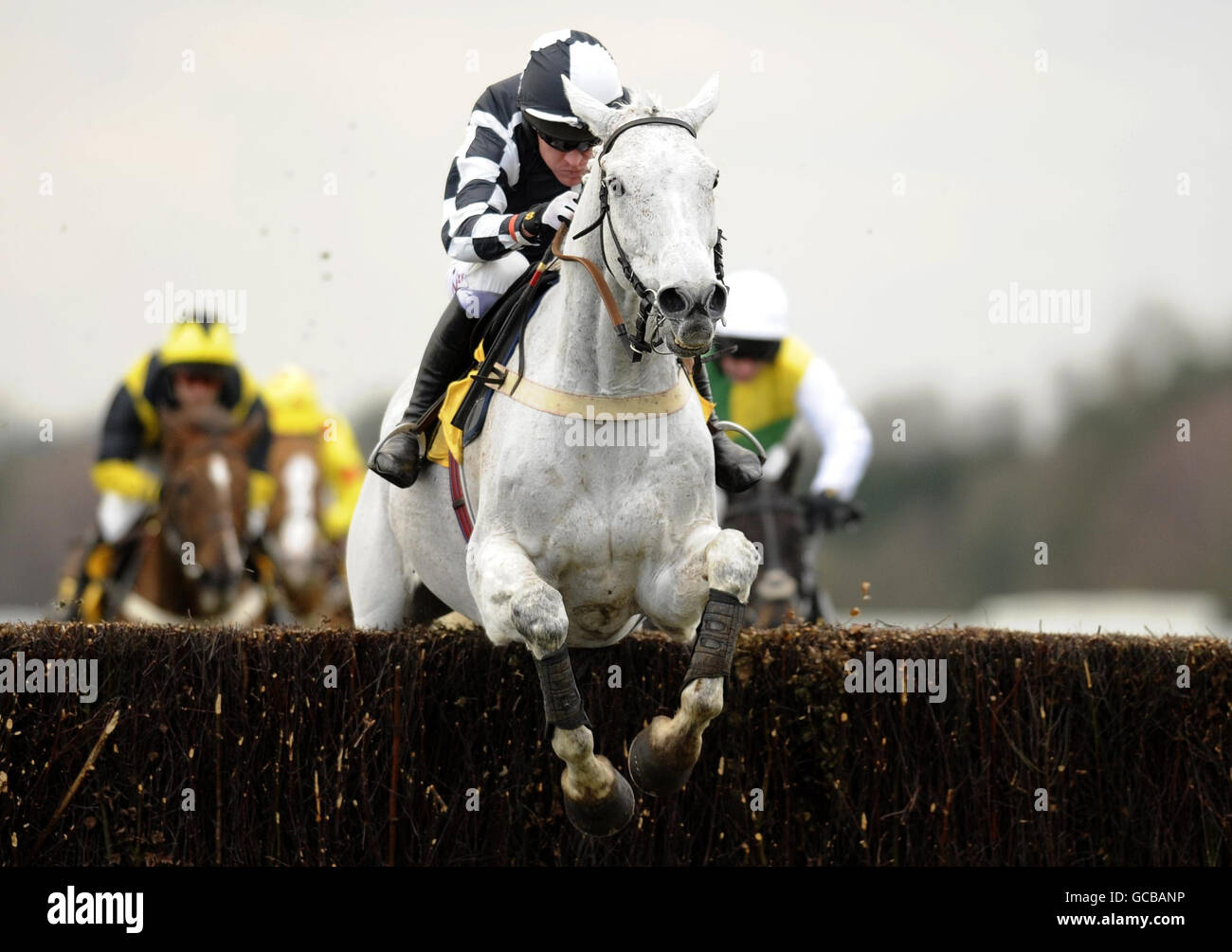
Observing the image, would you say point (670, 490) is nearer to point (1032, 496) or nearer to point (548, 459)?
point (548, 459)

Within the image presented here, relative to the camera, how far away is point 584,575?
5.81m

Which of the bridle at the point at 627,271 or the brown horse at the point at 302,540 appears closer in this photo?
the bridle at the point at 627,271

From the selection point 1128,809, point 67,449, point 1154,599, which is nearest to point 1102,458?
point 1154,599

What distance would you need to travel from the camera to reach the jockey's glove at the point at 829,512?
962 centimetres

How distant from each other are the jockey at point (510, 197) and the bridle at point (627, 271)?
0.31 metres

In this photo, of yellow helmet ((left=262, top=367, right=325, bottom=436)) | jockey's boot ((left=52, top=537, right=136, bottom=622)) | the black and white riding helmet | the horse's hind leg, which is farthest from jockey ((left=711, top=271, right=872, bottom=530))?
yellow helmet ((left=262, top=367, right=325, bottom=436))

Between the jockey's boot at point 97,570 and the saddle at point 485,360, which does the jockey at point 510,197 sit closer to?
the saddle at point 485,360

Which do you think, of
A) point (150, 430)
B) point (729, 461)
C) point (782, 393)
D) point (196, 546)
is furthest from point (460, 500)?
point (150, 430)

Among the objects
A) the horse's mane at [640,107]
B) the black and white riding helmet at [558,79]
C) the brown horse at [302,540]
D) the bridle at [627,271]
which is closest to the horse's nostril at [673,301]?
the bridle at [627,271]

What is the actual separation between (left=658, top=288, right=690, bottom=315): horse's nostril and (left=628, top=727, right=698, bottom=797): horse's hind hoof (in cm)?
149

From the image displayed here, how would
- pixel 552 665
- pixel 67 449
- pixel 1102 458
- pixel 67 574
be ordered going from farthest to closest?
1. pixel 1102 458
2. pixel 67 449
3. pixel 67 574
4. pixel 552 665

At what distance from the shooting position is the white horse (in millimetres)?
5367

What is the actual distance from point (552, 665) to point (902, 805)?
1.84m

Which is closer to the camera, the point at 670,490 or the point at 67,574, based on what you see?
the point at 670,490
